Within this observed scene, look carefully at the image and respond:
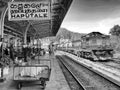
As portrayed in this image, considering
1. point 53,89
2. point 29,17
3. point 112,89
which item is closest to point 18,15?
point 29,17

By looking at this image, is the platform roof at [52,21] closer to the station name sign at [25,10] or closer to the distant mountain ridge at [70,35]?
the station name sign at [25,10]

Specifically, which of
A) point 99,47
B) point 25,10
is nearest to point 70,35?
point 99,47

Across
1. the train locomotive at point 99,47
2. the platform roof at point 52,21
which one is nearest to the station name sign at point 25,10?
the platform roof at point 52,21

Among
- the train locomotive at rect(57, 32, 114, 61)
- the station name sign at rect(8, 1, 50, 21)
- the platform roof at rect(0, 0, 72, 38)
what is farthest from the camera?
the train locomotive at rect(57, 32, 114, 61)

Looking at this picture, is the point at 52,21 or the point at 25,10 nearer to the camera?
the point at 25,10

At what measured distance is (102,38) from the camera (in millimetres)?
14578

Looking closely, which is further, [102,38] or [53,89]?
[102,38]

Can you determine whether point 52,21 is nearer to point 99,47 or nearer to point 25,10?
point 99,47

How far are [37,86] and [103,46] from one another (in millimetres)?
10483

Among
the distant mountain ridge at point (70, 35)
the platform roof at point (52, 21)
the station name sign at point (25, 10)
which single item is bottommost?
the station name sign at point (25, 10)

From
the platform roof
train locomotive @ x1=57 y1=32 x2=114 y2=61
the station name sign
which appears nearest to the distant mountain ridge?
train locomotive @ x1=57 y1=32 x2=114 y2=61

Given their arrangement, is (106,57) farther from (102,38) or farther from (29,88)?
(29,88)

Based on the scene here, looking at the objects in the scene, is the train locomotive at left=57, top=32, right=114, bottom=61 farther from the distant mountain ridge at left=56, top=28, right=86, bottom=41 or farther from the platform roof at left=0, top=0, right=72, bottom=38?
the distant mountain ridge at left=56, top=28, right=86, bottom=41

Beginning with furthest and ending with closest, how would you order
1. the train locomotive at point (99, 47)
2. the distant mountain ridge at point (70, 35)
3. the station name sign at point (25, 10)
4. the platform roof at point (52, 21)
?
the distant mountain ridge at point (70, 35)
the train locomotive at point (99, 47)
the platform roof at point (52, 21)
the station name sign at point (25, 10)
